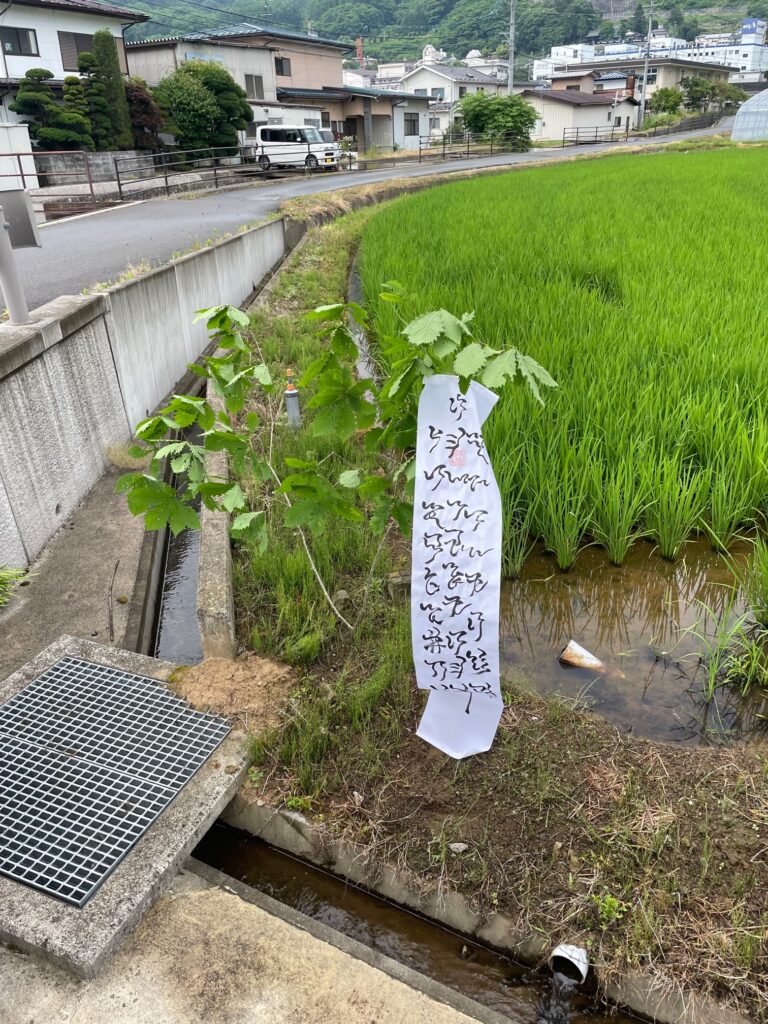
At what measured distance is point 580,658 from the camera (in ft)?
9.04

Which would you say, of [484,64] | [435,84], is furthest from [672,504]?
[484,64]

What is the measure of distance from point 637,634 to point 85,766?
2051 millimetres

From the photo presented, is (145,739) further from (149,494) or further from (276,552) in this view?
(276,552)

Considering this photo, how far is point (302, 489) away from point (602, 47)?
359 feet

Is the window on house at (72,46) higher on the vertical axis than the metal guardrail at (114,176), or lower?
higher

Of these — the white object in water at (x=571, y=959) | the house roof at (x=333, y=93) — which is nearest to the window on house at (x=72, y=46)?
the house roof at (x=333, y=93)

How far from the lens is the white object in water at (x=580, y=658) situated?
2732 millimetres

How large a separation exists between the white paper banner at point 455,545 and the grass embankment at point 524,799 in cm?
31

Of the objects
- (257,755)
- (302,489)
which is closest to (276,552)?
(302,489)

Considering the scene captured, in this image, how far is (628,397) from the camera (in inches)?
150

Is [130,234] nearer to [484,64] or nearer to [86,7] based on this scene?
[86,7]

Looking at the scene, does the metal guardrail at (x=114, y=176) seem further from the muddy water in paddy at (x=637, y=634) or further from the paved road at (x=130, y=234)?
the muddy water in paddy at (x=637, y=634)

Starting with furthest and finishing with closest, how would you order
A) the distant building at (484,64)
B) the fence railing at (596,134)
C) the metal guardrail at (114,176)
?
the distant building at (484,64) < the fence railing at (596,134) < the metal guardrail at (114,176)

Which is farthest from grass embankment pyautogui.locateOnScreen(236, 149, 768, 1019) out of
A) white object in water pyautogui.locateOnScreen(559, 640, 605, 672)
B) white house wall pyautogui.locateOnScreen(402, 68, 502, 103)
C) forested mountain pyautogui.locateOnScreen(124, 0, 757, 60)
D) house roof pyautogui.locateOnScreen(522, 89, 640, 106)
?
forested mountain pyautogui.locateOnScreen(124, 0, 757, 60)
